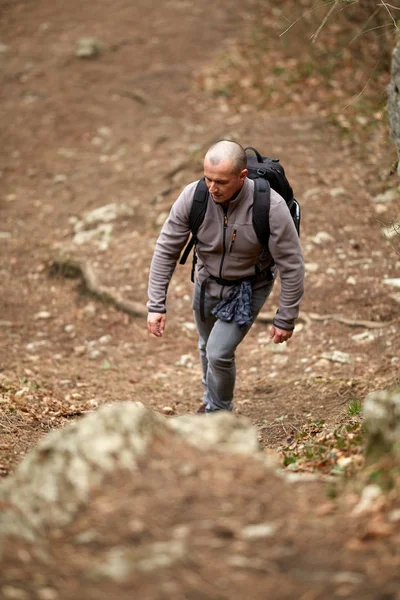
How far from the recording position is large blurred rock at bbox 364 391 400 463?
10.1ft

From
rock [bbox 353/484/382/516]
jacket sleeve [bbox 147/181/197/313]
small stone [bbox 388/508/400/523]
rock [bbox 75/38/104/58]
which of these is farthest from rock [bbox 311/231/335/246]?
rock [bbox 75/38/104/58]

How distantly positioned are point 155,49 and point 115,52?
81 cm

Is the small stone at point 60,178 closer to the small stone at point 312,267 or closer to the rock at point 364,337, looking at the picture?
the small stone at point 312,267

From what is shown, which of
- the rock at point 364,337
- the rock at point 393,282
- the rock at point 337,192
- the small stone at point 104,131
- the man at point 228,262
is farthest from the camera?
the small stone at point 104,131

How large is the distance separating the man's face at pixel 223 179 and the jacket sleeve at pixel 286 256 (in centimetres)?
30

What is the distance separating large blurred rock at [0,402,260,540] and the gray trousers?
174 cm

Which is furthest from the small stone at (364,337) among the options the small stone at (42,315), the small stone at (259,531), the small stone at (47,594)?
the small stone at (47,594)

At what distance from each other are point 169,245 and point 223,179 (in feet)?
2.45

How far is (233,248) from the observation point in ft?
15.1

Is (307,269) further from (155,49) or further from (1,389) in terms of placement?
(155,49)

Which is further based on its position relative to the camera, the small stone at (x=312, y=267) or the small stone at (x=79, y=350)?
the small stone at (x=312, y=267)

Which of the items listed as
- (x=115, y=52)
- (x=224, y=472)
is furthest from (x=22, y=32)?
(x=224, y=472)

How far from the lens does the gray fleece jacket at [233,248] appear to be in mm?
4496

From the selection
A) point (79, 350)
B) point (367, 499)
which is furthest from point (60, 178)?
point (367, 499)
